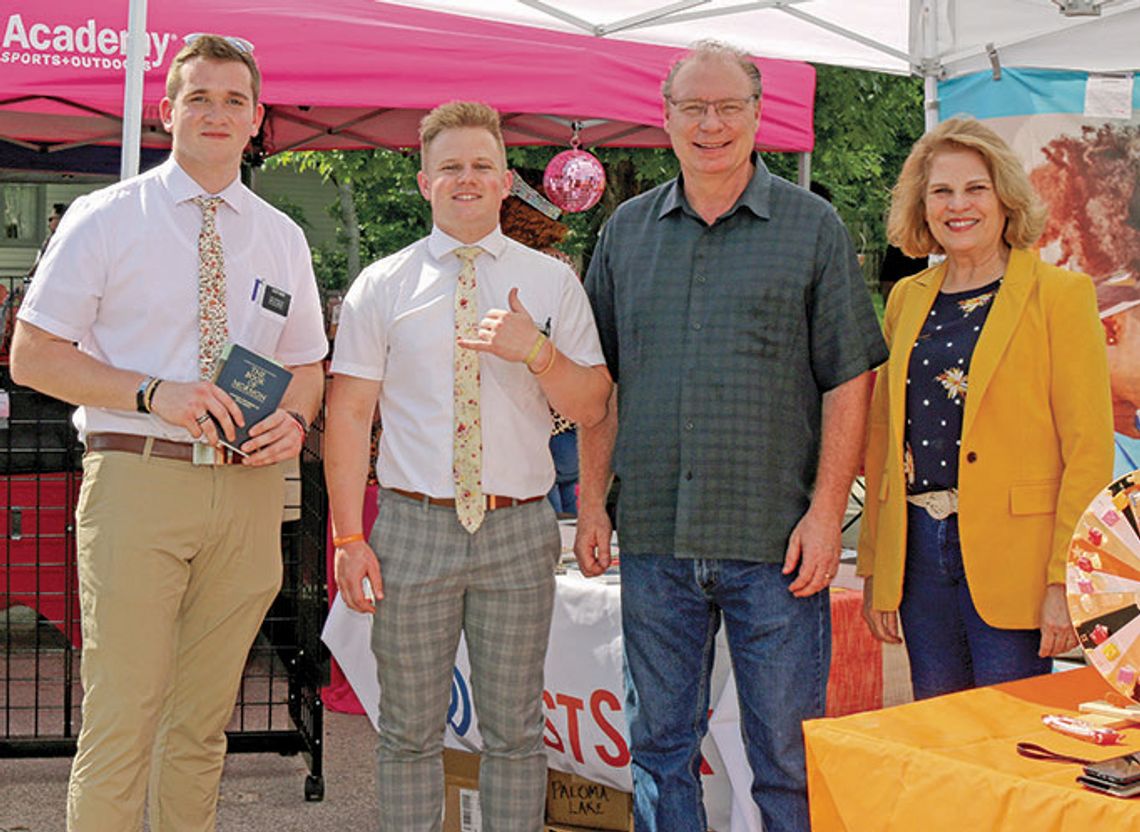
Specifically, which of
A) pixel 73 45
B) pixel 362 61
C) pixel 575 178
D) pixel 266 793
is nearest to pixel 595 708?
pixel 266 793

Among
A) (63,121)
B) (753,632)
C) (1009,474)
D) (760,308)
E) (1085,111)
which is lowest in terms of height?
(753,632)

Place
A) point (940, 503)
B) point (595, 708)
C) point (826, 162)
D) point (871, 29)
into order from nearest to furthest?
point (940, 503), point (595, 708), point (871, 29), point (826, 162)

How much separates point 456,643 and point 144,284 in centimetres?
101

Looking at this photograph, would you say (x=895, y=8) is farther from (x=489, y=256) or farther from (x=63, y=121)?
(x=63, y=121)

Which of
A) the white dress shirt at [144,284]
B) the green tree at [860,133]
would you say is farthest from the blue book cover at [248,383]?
the green tree at [860,133]

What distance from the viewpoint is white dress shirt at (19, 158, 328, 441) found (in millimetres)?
2729

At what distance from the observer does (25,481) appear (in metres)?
5.45

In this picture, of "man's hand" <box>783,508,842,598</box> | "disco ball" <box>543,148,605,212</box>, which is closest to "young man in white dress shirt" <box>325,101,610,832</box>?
"man's hand" <box>783,508,842,598</box>

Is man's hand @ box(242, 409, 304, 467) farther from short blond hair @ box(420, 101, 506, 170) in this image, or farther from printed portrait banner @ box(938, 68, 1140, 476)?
printed portrait banner @ box(938, 68, 1140, 476)

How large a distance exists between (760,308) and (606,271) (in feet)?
1.38

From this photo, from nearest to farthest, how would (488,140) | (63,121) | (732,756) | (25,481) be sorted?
(488,140) → (732,756) → (25,481) → (63,121)

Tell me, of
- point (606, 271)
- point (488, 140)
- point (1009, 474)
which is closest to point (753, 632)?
point (1009, 474)

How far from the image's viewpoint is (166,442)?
277 cm

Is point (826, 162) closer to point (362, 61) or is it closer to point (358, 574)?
point (362, 61)
